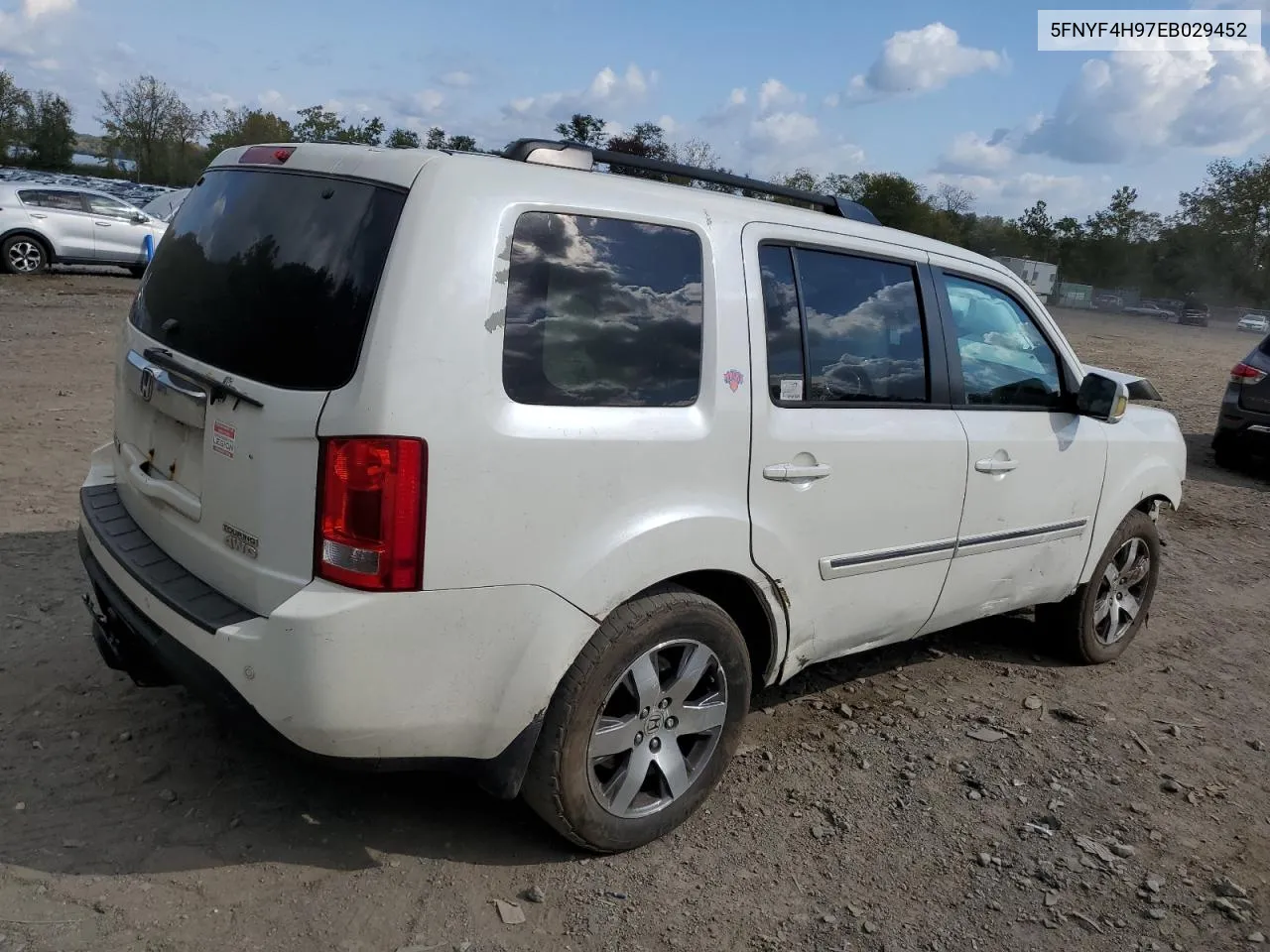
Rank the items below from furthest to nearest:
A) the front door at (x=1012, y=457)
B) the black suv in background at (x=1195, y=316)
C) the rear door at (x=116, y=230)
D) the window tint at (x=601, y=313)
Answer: the black suv in background at (x=1195, y=316)
the rear door at (x=116, y=230)
the front door at (x=1012, y=457)
the window tint at (x=601, y=313)

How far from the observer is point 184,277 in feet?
10.2

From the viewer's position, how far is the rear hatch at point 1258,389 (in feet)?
32.4

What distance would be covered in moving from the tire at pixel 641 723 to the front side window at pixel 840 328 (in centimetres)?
78

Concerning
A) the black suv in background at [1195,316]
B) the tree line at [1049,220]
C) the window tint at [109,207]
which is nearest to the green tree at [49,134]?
the tree line at [1049,220]

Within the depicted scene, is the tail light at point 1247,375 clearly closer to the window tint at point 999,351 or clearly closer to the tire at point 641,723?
the window tint at point 999,351

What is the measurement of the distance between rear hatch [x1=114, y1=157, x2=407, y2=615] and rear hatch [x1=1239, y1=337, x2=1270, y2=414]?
9789 millimetres

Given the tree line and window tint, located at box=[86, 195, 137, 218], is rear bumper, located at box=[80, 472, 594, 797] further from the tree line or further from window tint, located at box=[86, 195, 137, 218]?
the tree line

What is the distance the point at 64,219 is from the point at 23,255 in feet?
2.92

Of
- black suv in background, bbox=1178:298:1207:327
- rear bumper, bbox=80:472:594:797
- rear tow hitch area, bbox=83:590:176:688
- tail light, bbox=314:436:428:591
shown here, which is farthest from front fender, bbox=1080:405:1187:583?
black suv in background, bbox=1178:298:1207:327

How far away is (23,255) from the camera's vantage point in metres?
17.5

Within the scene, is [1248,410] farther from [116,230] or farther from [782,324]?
[116,230]

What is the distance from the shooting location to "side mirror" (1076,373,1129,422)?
13.8 feet

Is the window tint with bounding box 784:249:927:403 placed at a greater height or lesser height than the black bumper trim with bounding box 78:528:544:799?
greater

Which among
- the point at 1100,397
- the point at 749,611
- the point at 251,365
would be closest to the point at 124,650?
the point at 251,365
